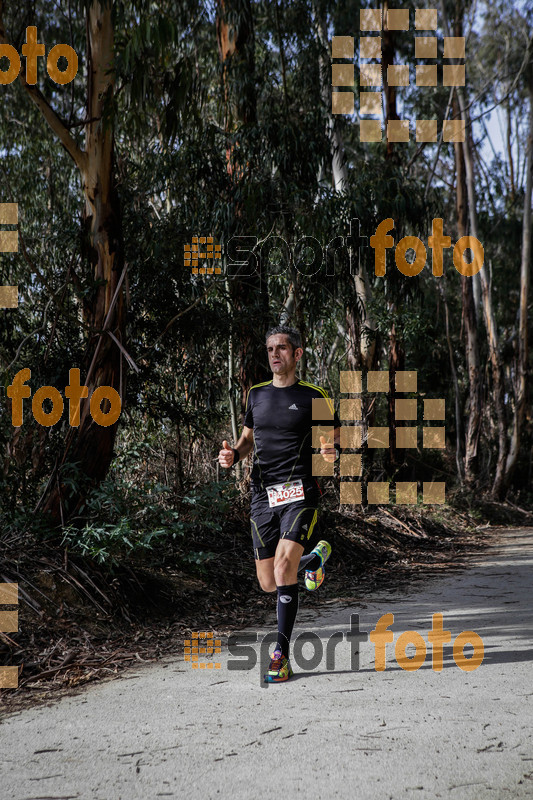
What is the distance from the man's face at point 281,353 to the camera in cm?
546

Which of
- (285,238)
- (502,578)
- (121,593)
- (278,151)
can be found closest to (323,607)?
(121,593)

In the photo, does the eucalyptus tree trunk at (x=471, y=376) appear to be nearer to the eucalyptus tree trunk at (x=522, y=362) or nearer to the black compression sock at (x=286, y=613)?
the eucalyptus tree trunk at (x=522, y=362)

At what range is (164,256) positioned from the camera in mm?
9031

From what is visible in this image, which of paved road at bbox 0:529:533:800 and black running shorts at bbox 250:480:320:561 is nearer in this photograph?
paved road at bbox 0:529:533:800

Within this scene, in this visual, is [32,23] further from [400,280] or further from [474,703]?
[474,703]

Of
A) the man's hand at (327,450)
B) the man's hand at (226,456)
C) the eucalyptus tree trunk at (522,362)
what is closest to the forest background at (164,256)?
the man's hand at (226,456)

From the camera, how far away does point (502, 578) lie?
29.6 feet

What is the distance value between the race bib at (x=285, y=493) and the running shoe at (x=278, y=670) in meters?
0.95

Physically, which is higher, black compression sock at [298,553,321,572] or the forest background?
the forest background

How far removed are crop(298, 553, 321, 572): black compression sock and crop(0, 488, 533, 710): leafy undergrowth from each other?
1156 millimetres

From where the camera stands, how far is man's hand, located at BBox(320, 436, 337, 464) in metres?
5.26

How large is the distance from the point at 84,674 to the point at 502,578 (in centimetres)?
539

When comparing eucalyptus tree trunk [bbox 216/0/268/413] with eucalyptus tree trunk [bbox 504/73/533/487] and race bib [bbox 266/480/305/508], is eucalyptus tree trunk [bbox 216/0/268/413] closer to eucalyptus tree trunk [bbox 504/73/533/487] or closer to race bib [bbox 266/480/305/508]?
race bib [bbox 266/480/305/508]

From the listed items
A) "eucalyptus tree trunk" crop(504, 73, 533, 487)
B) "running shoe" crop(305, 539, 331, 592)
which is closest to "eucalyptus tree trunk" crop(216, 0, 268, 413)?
"running shoe" crop(305, 539, 331, 592)
